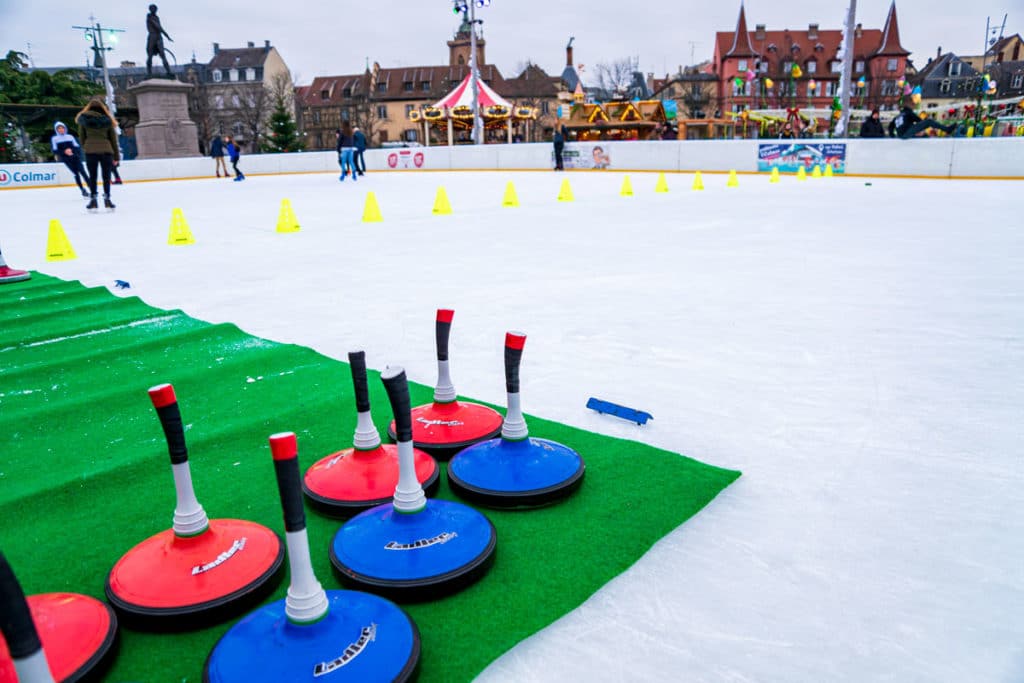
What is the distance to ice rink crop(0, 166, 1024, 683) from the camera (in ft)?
5.53

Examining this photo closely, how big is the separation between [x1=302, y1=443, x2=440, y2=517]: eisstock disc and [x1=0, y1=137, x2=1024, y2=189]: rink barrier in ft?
62.1

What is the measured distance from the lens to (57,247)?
7.83 m

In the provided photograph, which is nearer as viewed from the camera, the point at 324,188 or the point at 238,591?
the point at 238,591

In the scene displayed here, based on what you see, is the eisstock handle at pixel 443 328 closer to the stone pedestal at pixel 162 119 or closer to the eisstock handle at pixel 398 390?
the eisstock handle at pixel 398 390

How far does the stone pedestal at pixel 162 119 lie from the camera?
25.7 m

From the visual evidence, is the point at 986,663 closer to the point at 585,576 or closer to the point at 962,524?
the point at 962,524

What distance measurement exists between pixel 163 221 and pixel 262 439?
1020 centimetres

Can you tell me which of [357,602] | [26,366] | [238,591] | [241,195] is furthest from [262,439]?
[241,195]

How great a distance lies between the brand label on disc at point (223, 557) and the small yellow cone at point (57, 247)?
7.46m

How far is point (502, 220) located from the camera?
10617mm

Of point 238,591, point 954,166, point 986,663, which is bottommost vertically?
point 986,663

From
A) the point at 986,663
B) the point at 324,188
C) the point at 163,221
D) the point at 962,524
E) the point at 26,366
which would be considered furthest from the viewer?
the point at 324,188

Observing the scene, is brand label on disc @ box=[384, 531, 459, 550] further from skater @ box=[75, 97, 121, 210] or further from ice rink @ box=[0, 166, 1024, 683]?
skater @ box=[75, 97, 121, 210]

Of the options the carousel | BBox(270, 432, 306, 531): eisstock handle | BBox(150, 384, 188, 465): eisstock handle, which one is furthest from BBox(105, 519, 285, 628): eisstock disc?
the carousel
